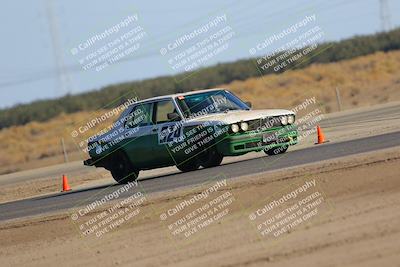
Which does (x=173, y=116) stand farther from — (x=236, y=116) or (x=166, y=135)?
(x=236, y=116)

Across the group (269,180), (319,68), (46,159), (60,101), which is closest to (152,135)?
(269,180)

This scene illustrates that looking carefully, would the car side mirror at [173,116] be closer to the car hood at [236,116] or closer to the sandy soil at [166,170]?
the car hood at [236,116]

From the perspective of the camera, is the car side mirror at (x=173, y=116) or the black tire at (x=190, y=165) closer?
the car side mirror at (x=173, y=116)

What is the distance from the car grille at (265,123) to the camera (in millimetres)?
19766

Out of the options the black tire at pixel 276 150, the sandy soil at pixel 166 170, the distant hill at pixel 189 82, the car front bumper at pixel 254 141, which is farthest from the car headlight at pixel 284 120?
the distant hill at pixel 189 82

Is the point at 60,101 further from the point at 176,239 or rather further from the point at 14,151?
the point at 176,239

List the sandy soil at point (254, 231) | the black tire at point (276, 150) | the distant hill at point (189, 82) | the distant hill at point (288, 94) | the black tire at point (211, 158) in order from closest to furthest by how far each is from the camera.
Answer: the sandy soil at point (254, 231) → the black tire at point (211, 158) → the black tire at point (276, 150) → the distant hill at point (288, 94) → the distant hill at point (189, 82)

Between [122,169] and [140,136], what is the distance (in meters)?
0.91

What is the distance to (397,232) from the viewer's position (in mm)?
10312

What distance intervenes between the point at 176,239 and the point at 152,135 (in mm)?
8312

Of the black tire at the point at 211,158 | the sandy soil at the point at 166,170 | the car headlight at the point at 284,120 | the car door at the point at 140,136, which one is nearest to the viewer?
the black tire at the point at 211,158

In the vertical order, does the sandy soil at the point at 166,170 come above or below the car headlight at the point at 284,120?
below

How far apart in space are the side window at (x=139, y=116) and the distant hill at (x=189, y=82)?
55.0 metres

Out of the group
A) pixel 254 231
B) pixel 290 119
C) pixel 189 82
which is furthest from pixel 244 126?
pixel 189 82
